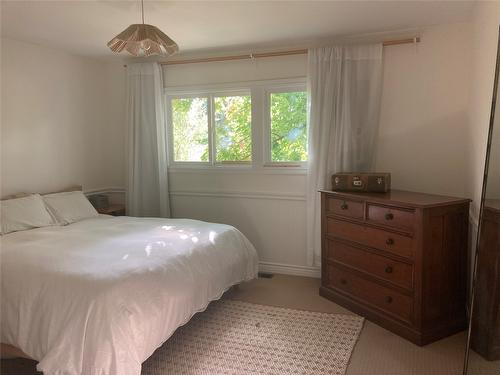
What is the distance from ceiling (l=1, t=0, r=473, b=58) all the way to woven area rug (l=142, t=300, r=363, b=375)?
7.51ft

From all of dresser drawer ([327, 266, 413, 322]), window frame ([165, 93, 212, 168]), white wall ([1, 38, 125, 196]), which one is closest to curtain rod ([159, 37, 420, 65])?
window frame ([165, 93, 212, 168])

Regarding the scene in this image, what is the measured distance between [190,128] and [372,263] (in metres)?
2.41

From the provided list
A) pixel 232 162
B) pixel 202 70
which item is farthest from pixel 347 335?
pixel 202 70

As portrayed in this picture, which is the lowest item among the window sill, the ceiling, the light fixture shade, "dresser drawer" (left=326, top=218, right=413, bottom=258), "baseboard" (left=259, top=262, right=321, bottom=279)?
"baseboard" (left=259, top=262, right=321, bottom=279)

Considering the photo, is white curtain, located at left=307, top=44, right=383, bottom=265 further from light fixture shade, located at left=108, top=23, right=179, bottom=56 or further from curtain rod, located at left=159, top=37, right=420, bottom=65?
light fixture shade, located at left=108, top=23, right=179, bottom=56

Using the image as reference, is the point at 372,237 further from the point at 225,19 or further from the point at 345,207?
the point at 225,19

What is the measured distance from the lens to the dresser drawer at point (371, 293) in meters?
2.52

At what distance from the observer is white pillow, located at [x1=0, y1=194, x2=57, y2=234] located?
295cm

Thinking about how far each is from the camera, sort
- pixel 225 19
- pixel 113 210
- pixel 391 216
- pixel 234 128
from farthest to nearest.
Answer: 1. pixel 113 210
2. pixel 234 128
3. pixel 225 19
4. pixel 391 216

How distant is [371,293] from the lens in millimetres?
2768

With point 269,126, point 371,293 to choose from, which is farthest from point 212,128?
point 371,293

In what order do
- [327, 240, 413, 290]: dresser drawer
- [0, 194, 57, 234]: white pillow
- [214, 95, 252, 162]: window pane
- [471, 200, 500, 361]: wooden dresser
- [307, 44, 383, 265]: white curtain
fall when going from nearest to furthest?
[471, 200, 500, 361]: wooden dresser
[327, 240, 413, 290]: dresser drawer
[0, 194, 57, 234]: white pillow
[307, 44, 383, 265]: white curtain
[214, 95, 252, 162]: window pane

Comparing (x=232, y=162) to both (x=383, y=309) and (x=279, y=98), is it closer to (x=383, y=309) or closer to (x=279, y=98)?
(x=279, y=98)

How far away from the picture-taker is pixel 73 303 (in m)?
1.84
